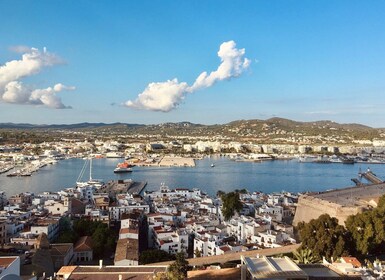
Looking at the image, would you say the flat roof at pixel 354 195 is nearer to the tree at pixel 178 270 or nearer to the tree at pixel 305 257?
the tree at pixel 305 257

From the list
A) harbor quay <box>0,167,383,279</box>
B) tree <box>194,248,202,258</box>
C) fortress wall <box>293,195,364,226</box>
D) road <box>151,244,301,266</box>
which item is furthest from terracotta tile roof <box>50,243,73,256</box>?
fortress wall <box>293,195,364,226</box>

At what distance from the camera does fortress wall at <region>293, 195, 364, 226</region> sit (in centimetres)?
1071

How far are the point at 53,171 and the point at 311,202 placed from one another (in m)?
23.5

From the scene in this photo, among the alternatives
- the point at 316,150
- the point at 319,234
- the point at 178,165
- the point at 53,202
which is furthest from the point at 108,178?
the point at 316,150

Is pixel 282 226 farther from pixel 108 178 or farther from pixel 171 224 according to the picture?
pixel 108 178

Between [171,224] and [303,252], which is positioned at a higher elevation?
[303,252]

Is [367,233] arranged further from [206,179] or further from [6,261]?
[206,179]

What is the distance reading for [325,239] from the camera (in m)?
7.44

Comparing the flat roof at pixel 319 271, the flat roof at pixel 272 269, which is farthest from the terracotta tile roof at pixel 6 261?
the flat roof at pixel 319 271

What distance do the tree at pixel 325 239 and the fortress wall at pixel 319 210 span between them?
9.56ft

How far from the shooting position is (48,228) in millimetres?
10430

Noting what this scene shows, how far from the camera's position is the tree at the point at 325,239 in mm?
7387

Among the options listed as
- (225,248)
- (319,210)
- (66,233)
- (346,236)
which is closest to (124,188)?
(66,233)

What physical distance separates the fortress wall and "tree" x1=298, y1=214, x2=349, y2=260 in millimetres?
2914
